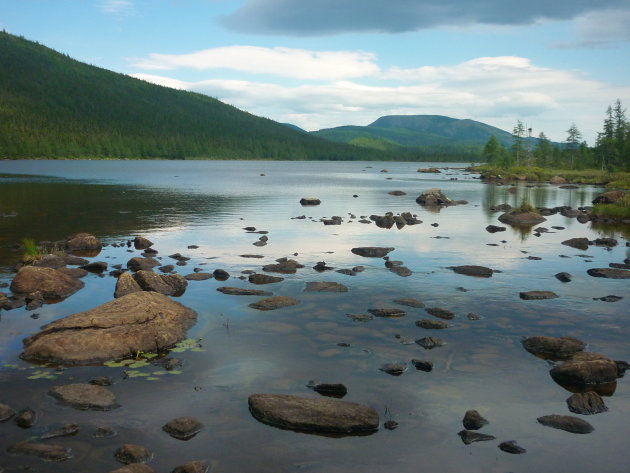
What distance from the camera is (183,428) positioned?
12969 mm

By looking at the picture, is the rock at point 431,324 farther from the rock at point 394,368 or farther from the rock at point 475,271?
the rock at point 475,271

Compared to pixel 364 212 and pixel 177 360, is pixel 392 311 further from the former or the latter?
pixel 364 212

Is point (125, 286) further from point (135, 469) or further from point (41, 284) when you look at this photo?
point (135, 469)

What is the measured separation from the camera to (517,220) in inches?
2222

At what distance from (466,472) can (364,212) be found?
54409 mm

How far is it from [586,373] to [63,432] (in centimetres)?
1451

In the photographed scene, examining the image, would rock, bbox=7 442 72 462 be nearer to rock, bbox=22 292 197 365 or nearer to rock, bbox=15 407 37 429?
rock, bbox=15 407 37 429

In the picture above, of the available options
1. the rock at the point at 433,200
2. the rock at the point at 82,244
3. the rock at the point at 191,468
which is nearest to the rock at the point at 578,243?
the rock at the point at 433,200

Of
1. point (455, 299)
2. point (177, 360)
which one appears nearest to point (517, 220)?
point (455, 299)

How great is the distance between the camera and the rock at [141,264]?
30.4 m

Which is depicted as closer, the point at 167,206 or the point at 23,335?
the point at 23,335

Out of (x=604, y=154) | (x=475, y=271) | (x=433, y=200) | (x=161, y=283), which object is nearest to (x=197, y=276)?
(x=161, y=283)

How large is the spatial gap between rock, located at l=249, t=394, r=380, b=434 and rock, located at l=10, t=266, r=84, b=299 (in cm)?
1499

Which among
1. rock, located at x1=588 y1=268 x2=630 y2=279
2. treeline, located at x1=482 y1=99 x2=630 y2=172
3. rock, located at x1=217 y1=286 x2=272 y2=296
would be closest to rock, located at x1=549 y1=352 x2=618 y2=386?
rock, located at x1=217 y1=286 x2=272 y2=296
